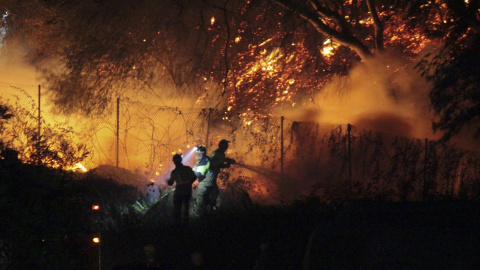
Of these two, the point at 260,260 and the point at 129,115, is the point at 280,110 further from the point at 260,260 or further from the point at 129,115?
the point at 260,260

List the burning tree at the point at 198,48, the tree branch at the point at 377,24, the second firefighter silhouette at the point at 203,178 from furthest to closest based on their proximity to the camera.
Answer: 1. the burning tree at the point at 198,48
2. the tree branch at the point at 377,24
3. the second firefighter silhouette at the point at 203,178

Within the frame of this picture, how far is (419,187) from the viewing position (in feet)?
46.8

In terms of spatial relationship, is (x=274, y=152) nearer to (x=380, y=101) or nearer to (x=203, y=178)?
(x=203, y=178)

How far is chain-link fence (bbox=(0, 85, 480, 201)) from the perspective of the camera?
14.3 m

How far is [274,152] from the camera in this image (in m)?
14.7

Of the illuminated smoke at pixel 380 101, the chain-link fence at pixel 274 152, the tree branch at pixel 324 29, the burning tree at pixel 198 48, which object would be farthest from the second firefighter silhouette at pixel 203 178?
the illuminated smoke at pixel 380 101

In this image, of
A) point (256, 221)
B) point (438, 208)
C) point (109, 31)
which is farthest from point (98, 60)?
point (438, 208)

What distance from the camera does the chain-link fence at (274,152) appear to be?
563 inches

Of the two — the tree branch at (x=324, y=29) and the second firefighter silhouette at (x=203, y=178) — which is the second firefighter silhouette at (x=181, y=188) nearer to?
the second firefighter silhouette at (x=203, y=178)

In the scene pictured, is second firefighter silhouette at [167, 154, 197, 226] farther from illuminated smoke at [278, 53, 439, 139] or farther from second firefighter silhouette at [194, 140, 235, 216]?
illuminated smoke at [278, 53, 439, 139]

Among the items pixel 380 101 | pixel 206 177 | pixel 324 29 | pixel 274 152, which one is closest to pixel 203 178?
pixel 206 177

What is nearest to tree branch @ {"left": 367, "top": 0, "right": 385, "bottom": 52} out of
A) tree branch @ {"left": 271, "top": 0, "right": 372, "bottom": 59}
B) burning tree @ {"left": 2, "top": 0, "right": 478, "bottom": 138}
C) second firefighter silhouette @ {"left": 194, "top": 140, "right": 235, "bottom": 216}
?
tree branch @ {"left": 271, "top": 0, "right": 372, "bottom": 59}

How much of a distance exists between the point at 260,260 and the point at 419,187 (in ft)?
29.3

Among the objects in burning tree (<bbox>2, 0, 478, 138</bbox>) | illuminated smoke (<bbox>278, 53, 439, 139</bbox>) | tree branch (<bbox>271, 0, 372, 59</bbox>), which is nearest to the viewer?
tree branch (<bbox>271, 0, 372, 59</bbox>)
